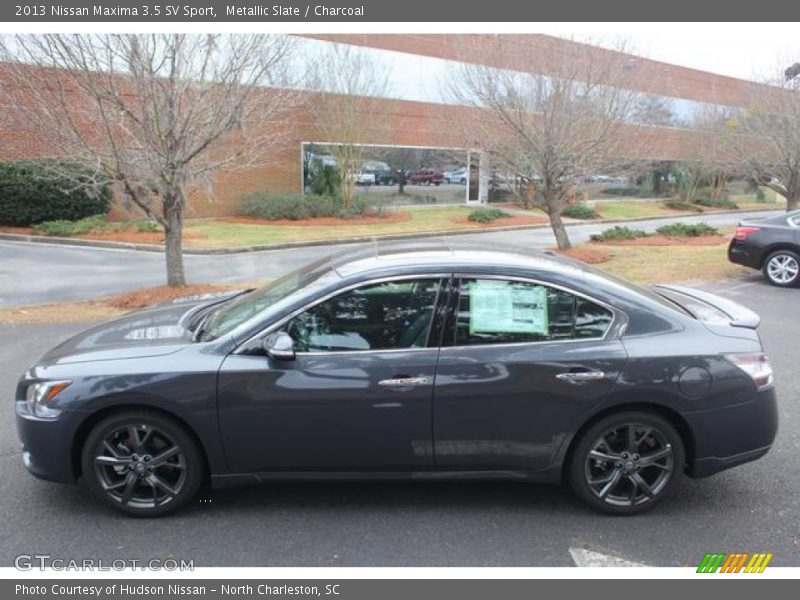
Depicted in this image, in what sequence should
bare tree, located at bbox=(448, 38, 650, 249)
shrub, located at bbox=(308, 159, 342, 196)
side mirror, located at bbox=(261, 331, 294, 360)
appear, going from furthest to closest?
shrub, located at bbox=(308, 159, 342, 196), bare tree, located at bbox=(448, 38, 650, 249), side mirror, located at bbox=(261, 331, 294, 360)

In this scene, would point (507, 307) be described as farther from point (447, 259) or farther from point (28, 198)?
point (28, 198)

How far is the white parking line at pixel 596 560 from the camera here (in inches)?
123

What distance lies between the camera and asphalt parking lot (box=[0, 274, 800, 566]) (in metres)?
3.20

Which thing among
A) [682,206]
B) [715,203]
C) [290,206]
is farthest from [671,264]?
[715,203]

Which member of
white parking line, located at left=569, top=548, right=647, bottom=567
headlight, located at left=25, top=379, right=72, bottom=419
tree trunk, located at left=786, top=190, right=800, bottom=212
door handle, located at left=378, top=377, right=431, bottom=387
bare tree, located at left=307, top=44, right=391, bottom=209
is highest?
bare tree, located at left=307, top=44, right=391, bottom=209

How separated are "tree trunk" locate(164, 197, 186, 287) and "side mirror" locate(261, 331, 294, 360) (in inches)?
267

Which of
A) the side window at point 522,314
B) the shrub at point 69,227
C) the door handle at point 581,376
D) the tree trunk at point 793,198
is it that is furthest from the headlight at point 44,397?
the tree trunk at point 793,198

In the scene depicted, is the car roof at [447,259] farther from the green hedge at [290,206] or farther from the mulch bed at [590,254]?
the green hedge at [290,206]

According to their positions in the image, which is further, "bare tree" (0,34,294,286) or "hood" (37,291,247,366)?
"bare tree" (0,34,294,286)

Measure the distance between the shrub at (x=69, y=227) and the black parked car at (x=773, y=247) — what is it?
15773 millimetres

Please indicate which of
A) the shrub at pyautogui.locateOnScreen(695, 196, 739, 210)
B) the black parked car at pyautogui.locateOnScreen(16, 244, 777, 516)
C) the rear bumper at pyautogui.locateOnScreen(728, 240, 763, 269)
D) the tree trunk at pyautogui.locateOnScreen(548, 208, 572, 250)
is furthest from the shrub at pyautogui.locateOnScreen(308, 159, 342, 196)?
the shrub at pyautogui.locateOnScreen(695, 196, 739, 210)

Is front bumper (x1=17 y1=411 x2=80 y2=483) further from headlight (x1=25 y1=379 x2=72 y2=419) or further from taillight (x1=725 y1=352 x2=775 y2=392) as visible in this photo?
taillight (x1=725 y1=352 x2=775 y2=392)

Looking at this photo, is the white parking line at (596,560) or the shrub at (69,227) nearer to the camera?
the white parking line at (596,560)

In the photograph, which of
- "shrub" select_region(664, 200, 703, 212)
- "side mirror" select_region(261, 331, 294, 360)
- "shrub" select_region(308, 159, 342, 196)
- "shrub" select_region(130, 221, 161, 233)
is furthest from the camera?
"shrub" select_region(664, 200, 703, 212)
